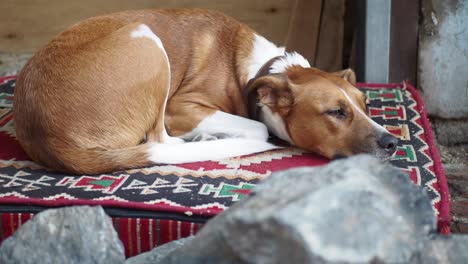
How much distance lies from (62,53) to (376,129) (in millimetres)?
1414

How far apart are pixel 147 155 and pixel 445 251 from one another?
4.91 ft

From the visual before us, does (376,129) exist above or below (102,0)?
below

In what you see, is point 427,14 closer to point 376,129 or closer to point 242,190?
point 376,129

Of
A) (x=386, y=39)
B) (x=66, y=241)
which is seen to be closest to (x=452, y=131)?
(x=386, y=39)

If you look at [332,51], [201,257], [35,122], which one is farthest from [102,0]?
[201,257]

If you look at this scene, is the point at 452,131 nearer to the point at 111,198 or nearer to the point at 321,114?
the point at 321,114

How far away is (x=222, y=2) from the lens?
487 cm

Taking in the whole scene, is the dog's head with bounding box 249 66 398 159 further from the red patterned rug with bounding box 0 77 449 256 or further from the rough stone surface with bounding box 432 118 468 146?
the rough stone surface with bounding box 432 118 468 146

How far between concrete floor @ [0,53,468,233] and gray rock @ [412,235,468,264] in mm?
1561

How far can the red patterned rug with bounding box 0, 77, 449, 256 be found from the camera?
8.19 ft

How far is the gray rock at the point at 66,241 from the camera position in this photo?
2010 millimetres

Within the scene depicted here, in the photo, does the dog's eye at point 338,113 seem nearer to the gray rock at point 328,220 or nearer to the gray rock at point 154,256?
the gray rock at point 154,256

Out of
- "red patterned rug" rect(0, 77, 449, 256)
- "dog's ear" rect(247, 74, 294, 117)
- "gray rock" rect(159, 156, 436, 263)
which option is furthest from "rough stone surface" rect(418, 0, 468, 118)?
"gray rock" rect(159, 156, 436, 263)

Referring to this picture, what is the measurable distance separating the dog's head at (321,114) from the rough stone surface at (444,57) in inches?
50.4
